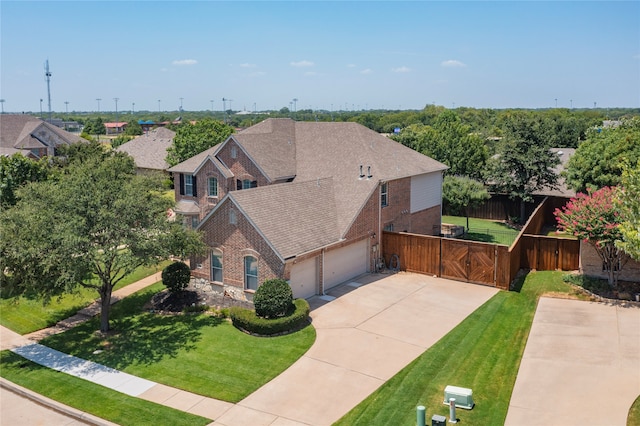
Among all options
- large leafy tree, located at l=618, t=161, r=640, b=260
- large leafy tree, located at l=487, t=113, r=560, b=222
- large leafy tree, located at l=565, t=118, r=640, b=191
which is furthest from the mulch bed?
large leafy tree, located at l=487, t=113, r=560, b=222

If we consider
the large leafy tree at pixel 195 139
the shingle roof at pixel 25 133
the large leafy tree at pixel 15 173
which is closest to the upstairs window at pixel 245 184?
the large leafy tree at pixel 15 173

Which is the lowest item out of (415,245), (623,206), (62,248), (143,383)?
(143,383)

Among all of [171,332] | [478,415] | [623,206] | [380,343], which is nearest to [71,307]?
[171,332]

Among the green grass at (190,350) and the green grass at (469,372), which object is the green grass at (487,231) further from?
the green grass at (190,350)

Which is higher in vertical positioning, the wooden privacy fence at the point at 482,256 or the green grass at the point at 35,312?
the wooden privacy fence at the point at 482,256

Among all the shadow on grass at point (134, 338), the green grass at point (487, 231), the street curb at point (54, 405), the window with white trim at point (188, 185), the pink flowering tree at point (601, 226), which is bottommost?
the street curb at point (54, 405)

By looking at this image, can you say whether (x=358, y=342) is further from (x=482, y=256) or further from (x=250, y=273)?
(x=482, y=256)

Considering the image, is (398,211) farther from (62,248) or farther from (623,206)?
(62,248)
